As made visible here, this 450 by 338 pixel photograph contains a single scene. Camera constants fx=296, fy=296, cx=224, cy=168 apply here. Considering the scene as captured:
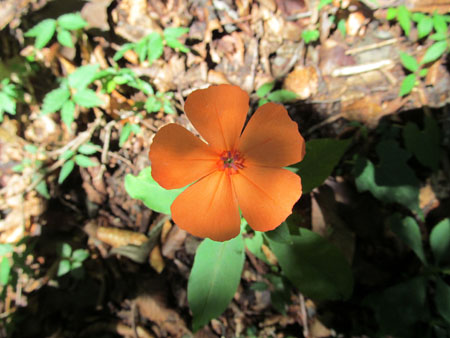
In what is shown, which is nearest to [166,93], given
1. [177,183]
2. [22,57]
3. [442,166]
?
[22,57]

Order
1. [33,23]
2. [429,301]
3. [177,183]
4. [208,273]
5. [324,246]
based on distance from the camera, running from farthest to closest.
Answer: [33,23]
[429,301]
[324,246]
[208,273]
[177,183]

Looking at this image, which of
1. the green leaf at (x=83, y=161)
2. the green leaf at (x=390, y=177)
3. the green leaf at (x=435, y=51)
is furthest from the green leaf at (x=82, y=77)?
the green leaf at (x=435, y=51)

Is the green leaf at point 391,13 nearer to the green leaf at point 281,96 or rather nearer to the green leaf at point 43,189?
the green leaf at point 281,96

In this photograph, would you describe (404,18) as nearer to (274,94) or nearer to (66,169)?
(274,94)

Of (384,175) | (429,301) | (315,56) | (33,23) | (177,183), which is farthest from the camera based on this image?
(315,56)

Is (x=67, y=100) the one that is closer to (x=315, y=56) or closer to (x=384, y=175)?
(x=315, y=56)

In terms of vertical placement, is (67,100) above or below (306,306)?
above
